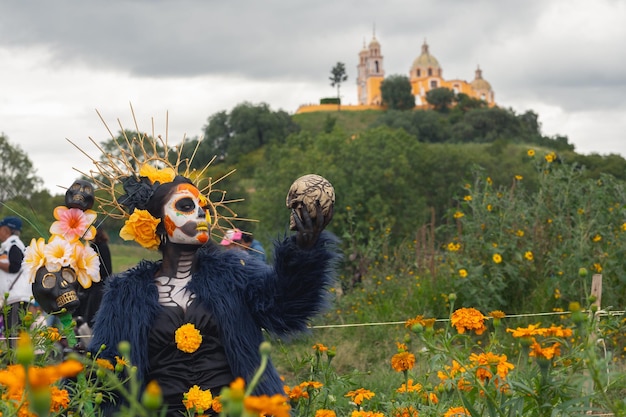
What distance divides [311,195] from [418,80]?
92983 millimetres

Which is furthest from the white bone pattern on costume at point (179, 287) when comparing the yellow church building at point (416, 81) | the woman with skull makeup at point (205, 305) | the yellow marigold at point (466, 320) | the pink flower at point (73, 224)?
the yellow church building at point (416, 81)

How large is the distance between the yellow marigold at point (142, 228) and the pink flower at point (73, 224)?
0.69m

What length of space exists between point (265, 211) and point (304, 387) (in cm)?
1728

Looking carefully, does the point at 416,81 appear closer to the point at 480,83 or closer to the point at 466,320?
the point at 480,83

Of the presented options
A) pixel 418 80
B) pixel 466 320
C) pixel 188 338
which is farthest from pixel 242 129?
pixel 466 320

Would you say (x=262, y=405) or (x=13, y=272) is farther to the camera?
(x=13, y=272)

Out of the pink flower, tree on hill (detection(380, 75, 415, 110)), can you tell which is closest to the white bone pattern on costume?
the pink flower

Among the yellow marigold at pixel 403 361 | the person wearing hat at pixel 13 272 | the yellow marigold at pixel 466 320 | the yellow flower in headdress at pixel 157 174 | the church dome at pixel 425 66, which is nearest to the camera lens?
the yellow marigold at pixel 466 320

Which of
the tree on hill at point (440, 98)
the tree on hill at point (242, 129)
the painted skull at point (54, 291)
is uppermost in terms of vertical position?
the tree on hill at point (440, 98)

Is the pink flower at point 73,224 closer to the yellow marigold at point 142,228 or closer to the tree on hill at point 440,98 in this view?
the yellow marigold at point 142,228

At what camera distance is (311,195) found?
2.95m

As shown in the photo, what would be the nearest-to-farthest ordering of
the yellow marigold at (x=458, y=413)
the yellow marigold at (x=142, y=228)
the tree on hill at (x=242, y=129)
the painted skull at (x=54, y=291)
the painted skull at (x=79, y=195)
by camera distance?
the yellow marigold at (x=458, y=413), the yellow marigold at (x=142, y=228), the painted skull at (x=54, y=291), the painted skull at (x=79, y=195), the tree on hill at (x=242, y=129)

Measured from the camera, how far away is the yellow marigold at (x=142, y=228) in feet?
11.2

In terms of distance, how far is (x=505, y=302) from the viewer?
688cm
